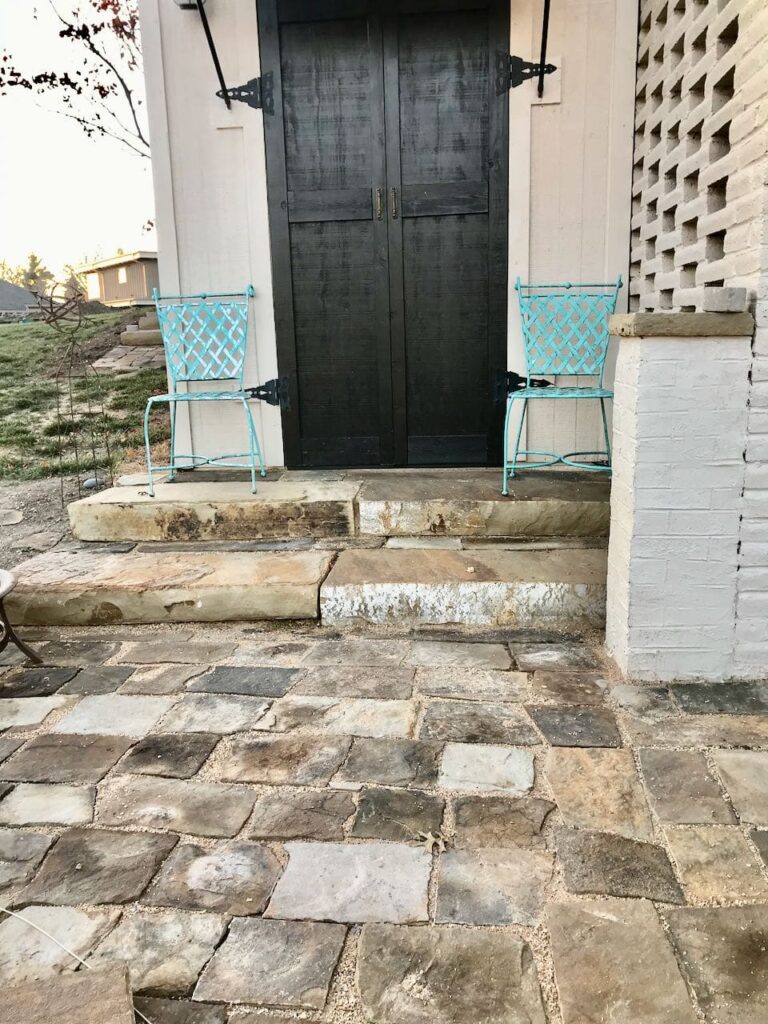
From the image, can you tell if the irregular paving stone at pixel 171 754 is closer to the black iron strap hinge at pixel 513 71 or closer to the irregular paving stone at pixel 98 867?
the irregular paving stone at pixel 98 867

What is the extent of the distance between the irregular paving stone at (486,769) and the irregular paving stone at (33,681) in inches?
49.7

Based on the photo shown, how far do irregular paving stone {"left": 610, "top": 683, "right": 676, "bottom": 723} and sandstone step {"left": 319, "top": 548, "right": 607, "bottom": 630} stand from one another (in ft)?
1.61

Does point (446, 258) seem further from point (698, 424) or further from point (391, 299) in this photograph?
point (698, 424)

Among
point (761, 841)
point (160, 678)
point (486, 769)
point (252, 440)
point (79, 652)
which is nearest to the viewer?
point (761, 841)

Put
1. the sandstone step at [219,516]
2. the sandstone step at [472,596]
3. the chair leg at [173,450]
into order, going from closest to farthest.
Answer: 1. the sandstone step at [472,596]
2. the sandstone step at [219,516]
3. the chair leg at [173,450]

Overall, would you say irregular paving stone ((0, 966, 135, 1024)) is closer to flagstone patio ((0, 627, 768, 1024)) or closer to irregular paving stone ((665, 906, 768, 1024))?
flagstone patio ((0, 627, 768, 1024))

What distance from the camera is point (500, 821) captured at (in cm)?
165

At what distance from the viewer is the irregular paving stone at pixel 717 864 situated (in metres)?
1.42

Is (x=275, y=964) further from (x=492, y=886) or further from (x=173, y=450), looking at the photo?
(x=173, y=450)

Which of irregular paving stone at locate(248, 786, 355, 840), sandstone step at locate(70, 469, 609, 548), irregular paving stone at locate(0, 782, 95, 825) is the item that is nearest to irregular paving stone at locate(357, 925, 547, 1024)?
irregular paving stone at locate(248, 786, 355, 840)

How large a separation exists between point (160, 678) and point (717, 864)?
164 cm

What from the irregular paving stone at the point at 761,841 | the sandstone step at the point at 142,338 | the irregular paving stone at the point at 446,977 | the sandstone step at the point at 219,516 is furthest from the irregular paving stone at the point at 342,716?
the sandstone step at the point at 142,338

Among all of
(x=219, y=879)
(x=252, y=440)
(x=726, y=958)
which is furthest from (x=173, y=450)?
(x=726, y=958)

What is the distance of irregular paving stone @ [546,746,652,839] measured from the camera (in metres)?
1.64
